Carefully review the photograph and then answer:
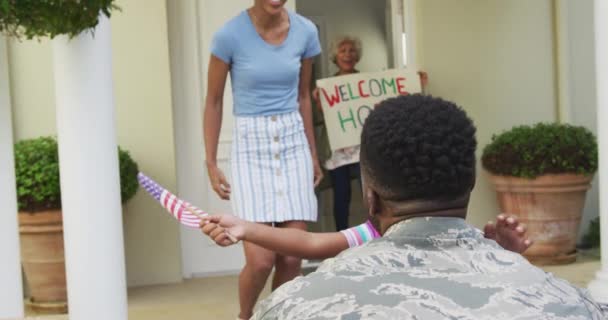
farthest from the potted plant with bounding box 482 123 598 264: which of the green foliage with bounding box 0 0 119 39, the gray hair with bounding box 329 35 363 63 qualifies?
the green foliage with bounding box 0 0 119 39

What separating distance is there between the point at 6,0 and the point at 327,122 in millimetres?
4328

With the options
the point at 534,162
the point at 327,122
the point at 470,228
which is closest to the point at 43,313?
the point at 327,122

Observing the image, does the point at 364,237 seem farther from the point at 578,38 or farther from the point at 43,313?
the point at 578,38

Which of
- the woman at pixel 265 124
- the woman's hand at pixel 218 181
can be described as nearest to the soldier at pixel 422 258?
the woman at pixel 265 124

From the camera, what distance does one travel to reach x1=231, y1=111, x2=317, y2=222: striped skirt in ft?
15.2

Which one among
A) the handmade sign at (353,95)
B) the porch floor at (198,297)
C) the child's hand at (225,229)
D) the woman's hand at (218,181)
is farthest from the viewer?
the handmade sign at (353,95)

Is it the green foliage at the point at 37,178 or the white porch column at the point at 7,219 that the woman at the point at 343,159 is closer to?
the green foliage at the point at 37,178

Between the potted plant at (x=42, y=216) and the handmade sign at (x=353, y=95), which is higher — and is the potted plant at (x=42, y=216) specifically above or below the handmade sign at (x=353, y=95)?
below

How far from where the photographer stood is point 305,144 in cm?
478

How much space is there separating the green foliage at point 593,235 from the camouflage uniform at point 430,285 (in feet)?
19.6

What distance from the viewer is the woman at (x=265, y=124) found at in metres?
4.59

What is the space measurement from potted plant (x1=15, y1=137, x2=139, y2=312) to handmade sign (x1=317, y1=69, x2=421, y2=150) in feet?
4.81

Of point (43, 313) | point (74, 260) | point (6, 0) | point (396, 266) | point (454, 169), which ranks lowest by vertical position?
point (43, 313)

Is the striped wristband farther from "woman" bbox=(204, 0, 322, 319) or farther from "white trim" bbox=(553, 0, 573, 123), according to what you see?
"white trim" bbox=(553, 0, 573, 123)
